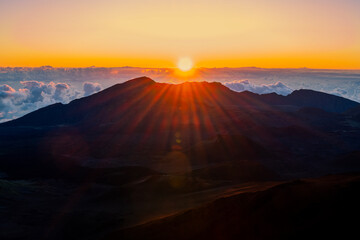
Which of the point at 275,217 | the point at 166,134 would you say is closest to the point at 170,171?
the point at 275,217

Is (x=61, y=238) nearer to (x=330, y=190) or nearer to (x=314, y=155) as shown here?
(x=330, y=190)

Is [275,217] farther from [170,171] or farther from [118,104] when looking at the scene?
[118,104]

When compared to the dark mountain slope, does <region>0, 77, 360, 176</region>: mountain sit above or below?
below


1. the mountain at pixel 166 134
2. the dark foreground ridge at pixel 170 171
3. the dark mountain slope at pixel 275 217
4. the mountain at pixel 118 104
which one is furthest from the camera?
the mountain at pixel 118 104

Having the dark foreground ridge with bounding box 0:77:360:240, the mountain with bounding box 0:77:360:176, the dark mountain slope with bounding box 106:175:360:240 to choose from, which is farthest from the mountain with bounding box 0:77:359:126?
the dark mountain slope with bounding box 106:175:360:240

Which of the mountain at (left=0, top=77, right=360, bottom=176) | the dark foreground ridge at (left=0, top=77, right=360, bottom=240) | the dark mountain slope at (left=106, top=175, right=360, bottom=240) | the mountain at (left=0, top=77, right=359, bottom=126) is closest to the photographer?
the dark mountain slope at (left=106, top=175, right=360, bottom=240)

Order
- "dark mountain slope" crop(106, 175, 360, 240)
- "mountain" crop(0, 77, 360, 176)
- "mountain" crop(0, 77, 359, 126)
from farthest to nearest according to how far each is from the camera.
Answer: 1. "mountain" crop(0, 77, 359, 126)
2. "mountain" crop(0, 77, 360, 176)
3. "dark mountain slope" crop(106, 175, 360, 240)

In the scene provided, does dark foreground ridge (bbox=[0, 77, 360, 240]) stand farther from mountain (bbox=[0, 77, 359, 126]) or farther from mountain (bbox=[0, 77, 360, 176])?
mountain (bbox=[0, 77, 359, 126])

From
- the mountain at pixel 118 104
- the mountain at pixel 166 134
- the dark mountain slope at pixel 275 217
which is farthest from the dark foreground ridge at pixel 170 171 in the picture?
the mountain at pixel 118 104

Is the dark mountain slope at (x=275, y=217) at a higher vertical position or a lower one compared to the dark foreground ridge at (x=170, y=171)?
higher

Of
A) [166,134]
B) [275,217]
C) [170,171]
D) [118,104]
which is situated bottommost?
[166,134]

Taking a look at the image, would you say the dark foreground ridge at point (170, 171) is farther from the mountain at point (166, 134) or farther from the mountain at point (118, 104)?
the mountain at point (118, 104)

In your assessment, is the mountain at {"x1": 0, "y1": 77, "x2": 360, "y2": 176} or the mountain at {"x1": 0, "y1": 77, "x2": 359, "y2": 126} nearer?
the mountain at {"x1": 0, "y1": 77, "x2": 360, "y2": 176}
